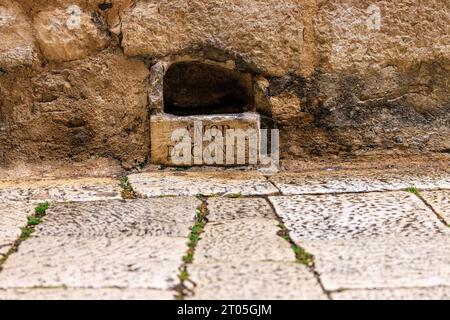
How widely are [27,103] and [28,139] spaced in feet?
0.56

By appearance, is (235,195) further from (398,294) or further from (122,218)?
(398,294)

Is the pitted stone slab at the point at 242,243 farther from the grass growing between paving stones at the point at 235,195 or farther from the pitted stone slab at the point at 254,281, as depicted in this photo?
the grass growing between paving stones at the point at 235,195

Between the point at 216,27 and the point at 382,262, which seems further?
the point at 216,27

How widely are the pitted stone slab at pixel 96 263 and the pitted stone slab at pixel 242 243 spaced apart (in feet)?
0.30

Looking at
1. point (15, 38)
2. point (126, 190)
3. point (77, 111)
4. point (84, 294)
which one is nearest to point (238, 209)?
point (126, 190)

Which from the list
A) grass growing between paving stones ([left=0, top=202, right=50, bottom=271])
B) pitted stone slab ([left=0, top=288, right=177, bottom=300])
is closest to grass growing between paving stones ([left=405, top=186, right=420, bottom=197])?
pitted stone slab ([left=0, top=288, right=177, bottom=300])

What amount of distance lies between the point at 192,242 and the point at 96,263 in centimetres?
35

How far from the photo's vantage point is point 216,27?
329 cm

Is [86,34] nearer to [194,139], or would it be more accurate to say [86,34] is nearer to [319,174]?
[194,139]

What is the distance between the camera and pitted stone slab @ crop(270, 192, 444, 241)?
2.43m

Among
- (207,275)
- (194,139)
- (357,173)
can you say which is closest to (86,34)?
(194,139)

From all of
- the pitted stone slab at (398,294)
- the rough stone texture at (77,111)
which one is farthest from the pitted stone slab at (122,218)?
the pitted stone slab at (398,294)

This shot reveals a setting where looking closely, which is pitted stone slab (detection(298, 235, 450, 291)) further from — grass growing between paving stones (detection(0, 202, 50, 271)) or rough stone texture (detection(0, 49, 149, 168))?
rough stone texture (detection(0, 49, 149, 168))

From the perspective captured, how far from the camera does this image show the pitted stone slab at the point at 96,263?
2.00 m
